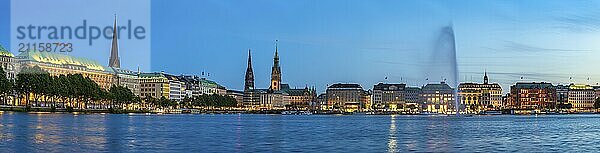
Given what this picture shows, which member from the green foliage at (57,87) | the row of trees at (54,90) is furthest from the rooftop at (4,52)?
the green foliage at (57,87)

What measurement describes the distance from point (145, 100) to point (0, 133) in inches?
6035

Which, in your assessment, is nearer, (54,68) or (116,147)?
(116,147)

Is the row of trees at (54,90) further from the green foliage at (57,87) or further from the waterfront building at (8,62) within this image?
the waterfront building at (8,62)

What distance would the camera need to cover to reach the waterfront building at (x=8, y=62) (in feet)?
525

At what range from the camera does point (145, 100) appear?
197m

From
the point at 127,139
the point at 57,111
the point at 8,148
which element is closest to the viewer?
the point at 8,148

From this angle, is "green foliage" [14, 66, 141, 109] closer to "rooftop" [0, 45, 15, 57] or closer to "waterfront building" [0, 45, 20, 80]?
"waterfront building" [0, 45, 20, 80]

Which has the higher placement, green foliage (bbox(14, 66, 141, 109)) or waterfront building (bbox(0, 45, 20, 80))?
waterfront building (bbox(0, 45, 20, 80))

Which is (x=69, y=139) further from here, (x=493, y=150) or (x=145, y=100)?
(x=145, y=100)

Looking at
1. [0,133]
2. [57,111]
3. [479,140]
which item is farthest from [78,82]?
[479,140]

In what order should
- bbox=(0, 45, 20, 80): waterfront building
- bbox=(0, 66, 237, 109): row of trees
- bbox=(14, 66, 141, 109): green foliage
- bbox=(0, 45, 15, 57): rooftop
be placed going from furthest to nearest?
bbox=(0, 45, 15, 57): rooftop, bbox=(0, 45, 20, 80): waterfront building, bbox=(14, 66, 141, 109): green foliage, bbox=(0, 66, 237, 109): row of trees

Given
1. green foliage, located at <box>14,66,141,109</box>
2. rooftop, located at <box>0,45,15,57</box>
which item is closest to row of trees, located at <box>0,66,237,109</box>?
green foliage, located at <box>14,66,141,109</box>

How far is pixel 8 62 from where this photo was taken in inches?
6383

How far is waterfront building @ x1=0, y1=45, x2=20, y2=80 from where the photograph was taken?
160m
